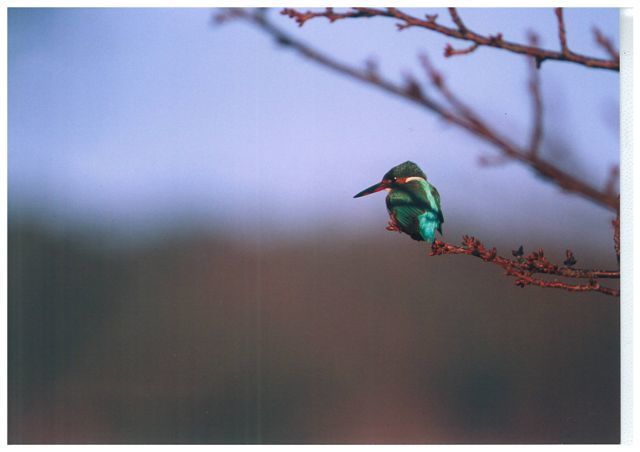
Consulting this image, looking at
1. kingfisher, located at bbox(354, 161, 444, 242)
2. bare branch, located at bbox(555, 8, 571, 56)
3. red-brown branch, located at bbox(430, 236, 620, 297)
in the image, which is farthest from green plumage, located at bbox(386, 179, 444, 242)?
bare branch, located at bbox(555, 8, 571, 56)

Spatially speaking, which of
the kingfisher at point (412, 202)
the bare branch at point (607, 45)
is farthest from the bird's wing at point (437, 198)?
the bare branch at point (607, 45)

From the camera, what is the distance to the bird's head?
217 centimetres

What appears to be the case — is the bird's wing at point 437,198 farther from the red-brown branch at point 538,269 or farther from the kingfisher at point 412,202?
the red-brown branch at point 538,269

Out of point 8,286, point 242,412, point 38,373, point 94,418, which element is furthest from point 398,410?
point 8,286

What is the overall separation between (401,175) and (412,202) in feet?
0.40

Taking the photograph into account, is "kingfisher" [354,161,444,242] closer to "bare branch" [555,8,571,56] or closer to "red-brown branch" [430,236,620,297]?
"red-brown branch" [430,236,620,297]

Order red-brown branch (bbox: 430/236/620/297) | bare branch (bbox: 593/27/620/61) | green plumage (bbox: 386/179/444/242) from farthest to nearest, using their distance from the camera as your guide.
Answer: green plumage (bbox: 386/179/444/242) < red-brown branch (bbox: 430/236/620/297) < bare branch (bbox: 593/27/620/61)

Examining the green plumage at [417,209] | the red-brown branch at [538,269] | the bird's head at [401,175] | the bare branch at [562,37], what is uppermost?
the bare branch at [562,37]

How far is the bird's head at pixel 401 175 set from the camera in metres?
2.17

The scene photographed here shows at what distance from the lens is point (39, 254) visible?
231 cm

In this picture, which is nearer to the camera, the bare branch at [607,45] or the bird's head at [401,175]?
the bare branch at [607,45]

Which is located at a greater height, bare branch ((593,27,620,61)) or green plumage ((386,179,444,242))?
bare branch ((593,27,620,61))

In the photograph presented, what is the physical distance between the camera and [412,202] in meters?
2.11

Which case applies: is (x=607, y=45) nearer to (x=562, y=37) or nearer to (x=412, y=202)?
(x=562, y=37)
